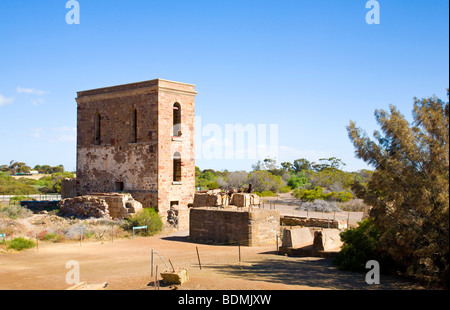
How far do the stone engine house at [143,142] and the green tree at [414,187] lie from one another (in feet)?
52.4

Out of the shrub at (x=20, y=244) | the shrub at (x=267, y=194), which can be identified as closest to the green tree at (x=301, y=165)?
the shrub at (x=267, y=194)

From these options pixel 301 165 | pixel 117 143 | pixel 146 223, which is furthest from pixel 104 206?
pixel 301 165

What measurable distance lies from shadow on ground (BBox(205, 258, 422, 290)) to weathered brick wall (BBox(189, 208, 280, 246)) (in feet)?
12.7

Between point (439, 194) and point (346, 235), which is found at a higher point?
point (439, 194)

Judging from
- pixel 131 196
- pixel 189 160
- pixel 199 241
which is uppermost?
pixel 189 160

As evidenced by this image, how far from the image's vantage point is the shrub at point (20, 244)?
63.9 ft

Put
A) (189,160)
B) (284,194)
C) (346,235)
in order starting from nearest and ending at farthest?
(346,235) → (189,160) → (284,194)

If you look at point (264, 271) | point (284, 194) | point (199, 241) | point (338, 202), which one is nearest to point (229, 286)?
point (264, 271)

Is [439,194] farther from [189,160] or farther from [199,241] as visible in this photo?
[189,160]

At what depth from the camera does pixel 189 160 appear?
29.1m

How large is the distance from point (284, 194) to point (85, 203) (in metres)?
31.1

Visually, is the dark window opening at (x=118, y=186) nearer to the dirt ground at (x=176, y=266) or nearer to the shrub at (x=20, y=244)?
the dirt ground at (x=176, y=266)

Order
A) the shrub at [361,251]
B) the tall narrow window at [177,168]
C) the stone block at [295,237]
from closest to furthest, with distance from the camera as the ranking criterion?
the shrub at [361,251], the stone block at [295,237], the tall narrow window at [177,168]

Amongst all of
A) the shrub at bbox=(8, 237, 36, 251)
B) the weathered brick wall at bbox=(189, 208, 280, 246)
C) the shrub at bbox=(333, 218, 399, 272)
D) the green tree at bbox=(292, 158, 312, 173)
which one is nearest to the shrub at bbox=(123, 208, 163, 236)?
the weathered brick wall at bbox=(189, 208, 280, 246)
